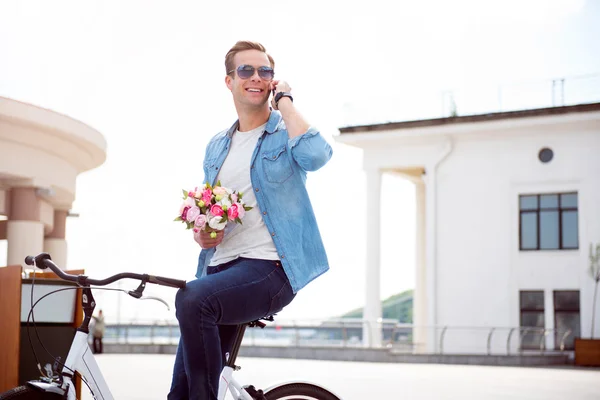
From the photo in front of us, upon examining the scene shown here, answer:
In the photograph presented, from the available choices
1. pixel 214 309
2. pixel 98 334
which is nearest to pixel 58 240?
pixel 98 334

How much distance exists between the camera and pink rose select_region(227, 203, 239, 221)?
3.73m

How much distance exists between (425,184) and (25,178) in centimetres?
2145

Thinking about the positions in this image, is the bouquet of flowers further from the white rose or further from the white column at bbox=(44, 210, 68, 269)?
the white column at bbox=(44, 210, 68, 269)

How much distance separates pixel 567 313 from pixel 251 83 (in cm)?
2846

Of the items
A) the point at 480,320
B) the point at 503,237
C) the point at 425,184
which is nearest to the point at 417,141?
the point at 425,184

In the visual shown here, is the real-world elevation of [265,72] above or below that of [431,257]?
above

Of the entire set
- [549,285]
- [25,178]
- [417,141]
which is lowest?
[549,285]

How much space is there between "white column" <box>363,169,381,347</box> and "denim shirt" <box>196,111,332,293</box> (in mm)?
29233

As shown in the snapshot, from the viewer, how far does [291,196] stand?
3889 mm

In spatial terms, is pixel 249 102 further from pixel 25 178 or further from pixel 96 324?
pixel 96 324

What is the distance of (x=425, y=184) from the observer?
35188 millimetres

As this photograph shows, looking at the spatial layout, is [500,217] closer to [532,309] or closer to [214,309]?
[532,309]

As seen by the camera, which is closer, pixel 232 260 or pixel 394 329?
pixel 232 260

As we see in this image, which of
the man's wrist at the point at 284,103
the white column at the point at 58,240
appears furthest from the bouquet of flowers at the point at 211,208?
the white column at the point at 58,240
